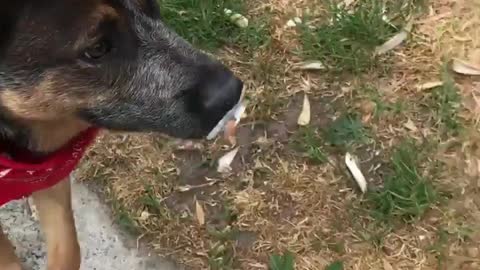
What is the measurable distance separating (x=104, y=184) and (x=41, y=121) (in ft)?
2.67

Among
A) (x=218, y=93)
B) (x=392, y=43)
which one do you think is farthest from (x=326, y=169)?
(x=218, y=93)

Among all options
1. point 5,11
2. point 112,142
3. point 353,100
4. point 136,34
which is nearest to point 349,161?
point 353,100

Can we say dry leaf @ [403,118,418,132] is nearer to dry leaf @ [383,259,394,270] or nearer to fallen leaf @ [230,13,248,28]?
dry leaf @ [383,259,394,270]

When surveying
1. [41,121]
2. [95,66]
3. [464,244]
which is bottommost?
[464,244]

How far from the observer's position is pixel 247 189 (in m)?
A: 3.15

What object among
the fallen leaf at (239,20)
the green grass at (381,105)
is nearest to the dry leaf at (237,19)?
the fallen leaf at (239,20)

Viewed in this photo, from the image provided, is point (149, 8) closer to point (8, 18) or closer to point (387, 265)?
point (8, 18)

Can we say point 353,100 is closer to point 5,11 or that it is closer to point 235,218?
point 235,218

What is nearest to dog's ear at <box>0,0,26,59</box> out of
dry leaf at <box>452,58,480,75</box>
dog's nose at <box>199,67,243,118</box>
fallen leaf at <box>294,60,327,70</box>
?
dog's nose at <box>199,67,243,118</box>

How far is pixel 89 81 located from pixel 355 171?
1117 mm

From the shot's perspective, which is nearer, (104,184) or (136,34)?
(136,34)

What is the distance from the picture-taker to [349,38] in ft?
11.3

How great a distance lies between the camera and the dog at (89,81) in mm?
2221

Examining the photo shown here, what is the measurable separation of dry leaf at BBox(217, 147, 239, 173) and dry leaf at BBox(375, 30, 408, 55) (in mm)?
602
